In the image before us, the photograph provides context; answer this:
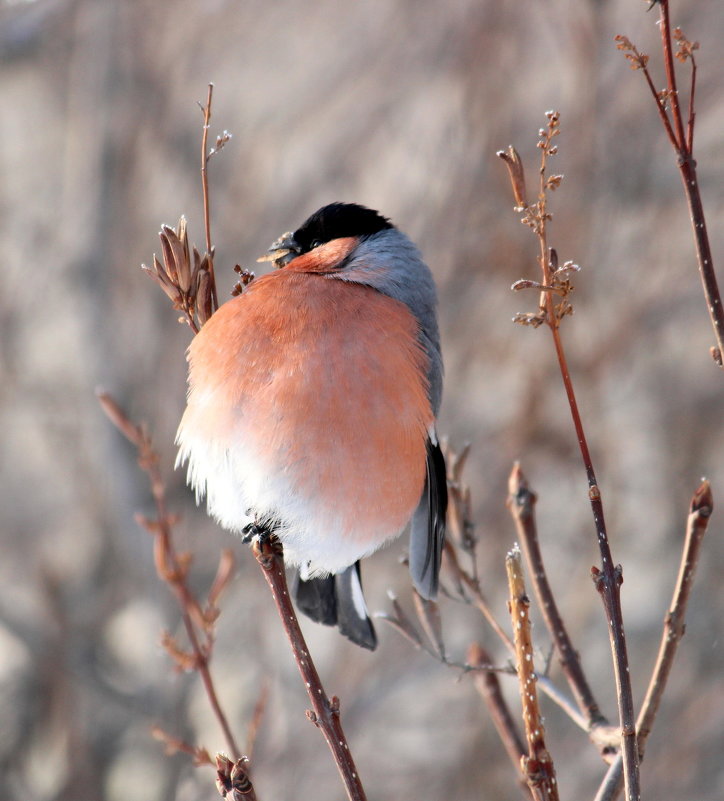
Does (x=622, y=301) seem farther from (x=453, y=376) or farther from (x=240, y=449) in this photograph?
(x=240, y=449)

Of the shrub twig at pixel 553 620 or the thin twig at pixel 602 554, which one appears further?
the shrub twig at pixel 553 620

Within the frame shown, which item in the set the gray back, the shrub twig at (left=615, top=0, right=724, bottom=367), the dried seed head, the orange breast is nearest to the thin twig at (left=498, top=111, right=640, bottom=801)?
the dried seed head

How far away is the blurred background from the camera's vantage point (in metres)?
3.73

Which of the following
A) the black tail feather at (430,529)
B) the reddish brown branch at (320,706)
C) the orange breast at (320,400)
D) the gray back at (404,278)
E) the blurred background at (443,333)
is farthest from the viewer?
the blurred background at (443,333)

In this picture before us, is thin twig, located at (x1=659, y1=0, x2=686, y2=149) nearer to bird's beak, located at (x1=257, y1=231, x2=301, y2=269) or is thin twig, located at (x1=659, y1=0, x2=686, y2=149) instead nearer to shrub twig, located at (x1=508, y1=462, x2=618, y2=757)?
shrub twig, located at (x1=508, y1=462, x2=618, y2=757)

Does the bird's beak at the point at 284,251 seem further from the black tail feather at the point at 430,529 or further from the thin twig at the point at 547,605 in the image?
the thin twig at the point at 547,605

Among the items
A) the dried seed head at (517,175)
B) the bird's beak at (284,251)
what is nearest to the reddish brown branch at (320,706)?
the dried seed head at (517,175)

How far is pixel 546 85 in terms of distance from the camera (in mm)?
3812

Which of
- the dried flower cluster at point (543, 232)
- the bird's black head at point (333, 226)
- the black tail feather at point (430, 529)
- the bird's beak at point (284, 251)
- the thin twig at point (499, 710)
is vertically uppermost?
the bird's black head at point (333, 226)

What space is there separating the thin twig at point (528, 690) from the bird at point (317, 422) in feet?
2.12

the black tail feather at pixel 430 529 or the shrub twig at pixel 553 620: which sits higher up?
the black tail feather at pixel 430 529

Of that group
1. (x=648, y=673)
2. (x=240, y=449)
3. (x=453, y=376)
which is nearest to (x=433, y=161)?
(x=453, y=376)

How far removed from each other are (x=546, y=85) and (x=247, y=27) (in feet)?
4.55

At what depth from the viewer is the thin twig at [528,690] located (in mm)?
886
